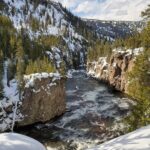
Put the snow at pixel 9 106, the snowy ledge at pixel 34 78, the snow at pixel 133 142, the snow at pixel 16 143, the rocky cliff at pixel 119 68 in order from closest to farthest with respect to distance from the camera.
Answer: the snow at pixel 16 143
the snow at pixel 133 142
the snow at pixel 9 106
the snowy ledge at pixel 34 78
the rocky cliff at pixel 119 68

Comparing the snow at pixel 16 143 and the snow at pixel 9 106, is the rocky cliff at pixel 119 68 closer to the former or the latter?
the snow at pixel 9 106

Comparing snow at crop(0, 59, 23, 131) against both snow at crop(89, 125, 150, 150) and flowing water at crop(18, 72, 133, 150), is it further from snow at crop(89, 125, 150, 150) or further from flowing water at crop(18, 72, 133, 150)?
snow at crop(89, 125, 150, 150)

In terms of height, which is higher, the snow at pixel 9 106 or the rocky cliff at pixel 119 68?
the rocky cliff at pixel 119 68

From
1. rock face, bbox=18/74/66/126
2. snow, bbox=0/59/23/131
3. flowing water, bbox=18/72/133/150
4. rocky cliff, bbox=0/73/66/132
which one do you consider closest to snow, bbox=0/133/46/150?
flowing water, bbox=18/72/133/150

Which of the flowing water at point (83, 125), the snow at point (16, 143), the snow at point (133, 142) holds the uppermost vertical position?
the snow at point (16, 143)

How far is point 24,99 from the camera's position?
6431cm

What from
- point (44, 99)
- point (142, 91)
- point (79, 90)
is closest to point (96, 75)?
point (79, 90)

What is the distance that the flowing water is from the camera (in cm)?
4947

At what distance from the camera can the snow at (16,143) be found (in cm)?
1427

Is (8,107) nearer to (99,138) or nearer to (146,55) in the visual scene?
(99,138)

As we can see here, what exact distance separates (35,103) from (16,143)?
168ft

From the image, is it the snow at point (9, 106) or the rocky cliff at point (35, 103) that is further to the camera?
the rocky cliff at point (35, 103)

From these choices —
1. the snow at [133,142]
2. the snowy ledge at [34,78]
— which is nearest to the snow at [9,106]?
the snowy ledge at [34,78]

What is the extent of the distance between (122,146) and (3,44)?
314ft
